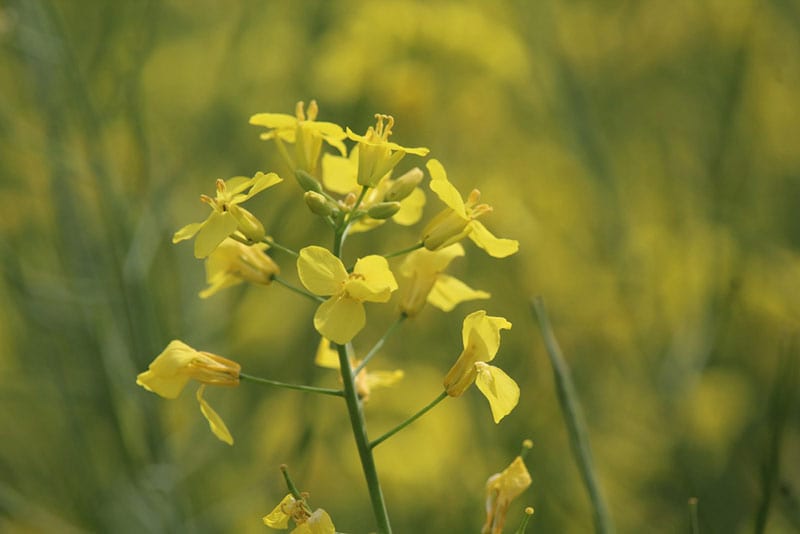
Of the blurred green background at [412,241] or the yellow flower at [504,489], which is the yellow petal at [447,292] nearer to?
the yellow flower at [504,489]

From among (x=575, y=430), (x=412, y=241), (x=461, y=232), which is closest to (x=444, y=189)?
(x=461, y=232)

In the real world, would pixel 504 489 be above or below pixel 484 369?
below

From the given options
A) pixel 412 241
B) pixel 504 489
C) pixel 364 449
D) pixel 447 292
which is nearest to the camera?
pixel 364 449

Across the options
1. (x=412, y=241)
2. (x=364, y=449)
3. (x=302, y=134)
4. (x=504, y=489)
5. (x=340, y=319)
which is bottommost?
(x=412, y=241)

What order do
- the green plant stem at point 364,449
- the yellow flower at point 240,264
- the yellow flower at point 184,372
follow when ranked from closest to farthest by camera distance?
the green plant stem at point 364,449 → the yellow flower at point 184,372 → the yellow flower at point 240,264

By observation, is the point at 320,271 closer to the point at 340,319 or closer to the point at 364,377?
the point at 340,319

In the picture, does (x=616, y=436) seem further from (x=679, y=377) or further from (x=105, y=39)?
(x=105, y=39)

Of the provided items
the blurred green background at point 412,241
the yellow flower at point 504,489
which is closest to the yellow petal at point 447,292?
the yellow flower at point 504,489

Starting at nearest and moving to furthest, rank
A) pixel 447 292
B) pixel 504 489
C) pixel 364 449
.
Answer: pixel 364 449 → pixel 504 489 → pixel 447 292
